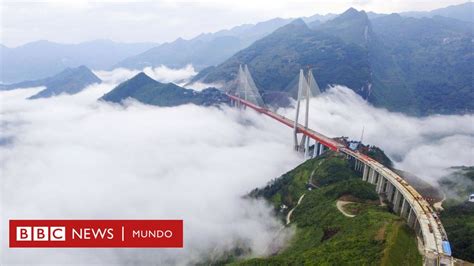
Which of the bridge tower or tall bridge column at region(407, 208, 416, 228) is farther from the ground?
the bridge tower

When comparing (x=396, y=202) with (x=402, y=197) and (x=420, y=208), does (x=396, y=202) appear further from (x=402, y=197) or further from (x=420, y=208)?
(x=420, y=208)

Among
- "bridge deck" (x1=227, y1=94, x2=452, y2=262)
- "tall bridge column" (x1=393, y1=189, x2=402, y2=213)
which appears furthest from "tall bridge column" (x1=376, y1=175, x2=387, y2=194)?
"tall bridge column" (x1=393, y1=189, x2=402, y2=213)

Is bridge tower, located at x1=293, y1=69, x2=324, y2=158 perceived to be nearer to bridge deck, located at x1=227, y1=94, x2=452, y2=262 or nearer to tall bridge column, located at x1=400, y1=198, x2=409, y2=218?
bridge deck, located at x1=227, y1=94, x2=452, y2=262

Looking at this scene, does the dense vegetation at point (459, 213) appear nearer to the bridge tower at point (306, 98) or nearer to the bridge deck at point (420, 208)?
the bridge deck at point (420, 208)

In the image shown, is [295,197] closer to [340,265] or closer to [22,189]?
[340,265]

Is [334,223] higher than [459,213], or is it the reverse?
[459,213]

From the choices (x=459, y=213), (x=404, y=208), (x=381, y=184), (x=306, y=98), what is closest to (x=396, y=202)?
(x=404, y=208)

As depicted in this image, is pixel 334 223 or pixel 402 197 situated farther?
pixel 402 197
